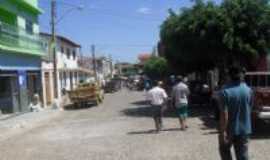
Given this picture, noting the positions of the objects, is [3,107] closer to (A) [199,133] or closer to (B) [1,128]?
(B) [1,128]

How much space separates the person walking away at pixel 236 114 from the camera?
6980 millimetres

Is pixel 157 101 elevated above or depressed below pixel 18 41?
below

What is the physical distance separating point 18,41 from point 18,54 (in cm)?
73

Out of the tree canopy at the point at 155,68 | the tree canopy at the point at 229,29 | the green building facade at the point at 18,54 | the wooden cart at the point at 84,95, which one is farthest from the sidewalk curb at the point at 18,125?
the tree canopy at the point at 155,68

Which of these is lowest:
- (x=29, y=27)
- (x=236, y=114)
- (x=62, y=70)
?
(x=236, y=114)

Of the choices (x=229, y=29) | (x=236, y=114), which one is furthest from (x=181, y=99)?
(x=236, y=114)

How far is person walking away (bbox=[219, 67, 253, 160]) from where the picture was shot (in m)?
6.98

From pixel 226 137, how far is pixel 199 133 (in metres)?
8.30

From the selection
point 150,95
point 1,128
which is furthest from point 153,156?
point 1,128

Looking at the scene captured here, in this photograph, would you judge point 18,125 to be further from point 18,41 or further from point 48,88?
point 48,88

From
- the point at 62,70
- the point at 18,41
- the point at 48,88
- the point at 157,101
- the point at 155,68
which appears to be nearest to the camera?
the point at 157,101

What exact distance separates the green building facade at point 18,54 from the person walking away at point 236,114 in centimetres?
1943

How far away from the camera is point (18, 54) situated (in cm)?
2870

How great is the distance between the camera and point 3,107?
27.5 m
